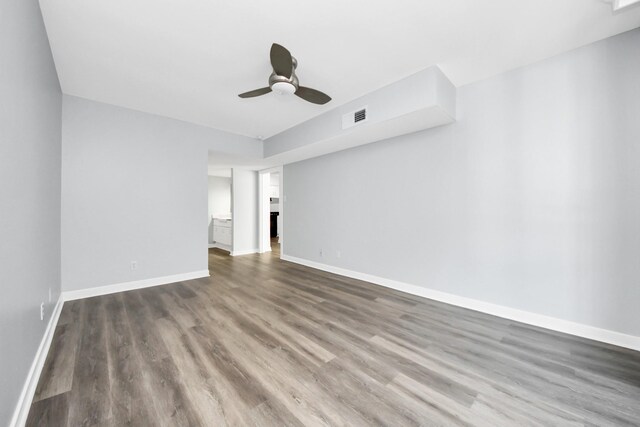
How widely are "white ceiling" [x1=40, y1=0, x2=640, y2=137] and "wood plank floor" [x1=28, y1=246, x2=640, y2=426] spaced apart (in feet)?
8.75

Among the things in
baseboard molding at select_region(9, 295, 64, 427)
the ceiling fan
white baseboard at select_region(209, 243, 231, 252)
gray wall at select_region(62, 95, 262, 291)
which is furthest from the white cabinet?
the ceiling fan

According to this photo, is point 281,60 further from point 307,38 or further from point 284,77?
point 307,38

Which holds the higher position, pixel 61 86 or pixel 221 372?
pixel 61 86

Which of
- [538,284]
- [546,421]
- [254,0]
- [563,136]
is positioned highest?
[254,0]

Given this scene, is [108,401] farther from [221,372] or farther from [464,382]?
[464,382]

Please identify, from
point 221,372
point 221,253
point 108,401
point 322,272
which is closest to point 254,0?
point 221,372

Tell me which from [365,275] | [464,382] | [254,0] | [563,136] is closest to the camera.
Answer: [464,382]

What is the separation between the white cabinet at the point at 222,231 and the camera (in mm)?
6719

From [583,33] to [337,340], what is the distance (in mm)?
3419

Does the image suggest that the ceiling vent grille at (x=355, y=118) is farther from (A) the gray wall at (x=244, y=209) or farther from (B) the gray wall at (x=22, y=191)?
(A) the gray wall at (x=244, y=209)

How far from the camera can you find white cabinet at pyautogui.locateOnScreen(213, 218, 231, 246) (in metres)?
6.72

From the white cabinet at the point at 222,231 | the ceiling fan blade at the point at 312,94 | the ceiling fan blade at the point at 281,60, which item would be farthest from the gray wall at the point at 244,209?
the ceiling fan blade at the point at 281,60

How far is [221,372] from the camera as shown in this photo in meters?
1.75

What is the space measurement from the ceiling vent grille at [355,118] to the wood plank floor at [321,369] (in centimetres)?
235
